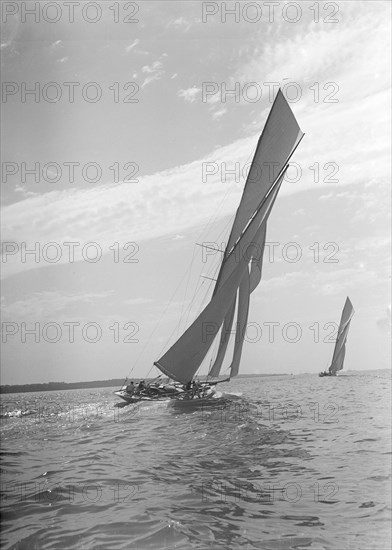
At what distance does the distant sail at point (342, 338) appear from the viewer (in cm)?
5181

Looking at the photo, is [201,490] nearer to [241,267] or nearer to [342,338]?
[241,267]

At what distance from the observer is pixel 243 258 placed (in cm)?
1580

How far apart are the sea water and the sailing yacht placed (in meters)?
4.29

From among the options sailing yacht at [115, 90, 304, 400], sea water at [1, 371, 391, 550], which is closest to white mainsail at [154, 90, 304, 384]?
sailing yacht at [115, 90, 304, 400]

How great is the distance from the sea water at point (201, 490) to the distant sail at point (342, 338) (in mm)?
42203

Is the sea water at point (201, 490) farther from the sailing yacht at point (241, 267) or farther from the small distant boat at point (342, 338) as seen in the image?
the small distant boat at point (342, 338)

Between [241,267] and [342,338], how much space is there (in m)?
43.7

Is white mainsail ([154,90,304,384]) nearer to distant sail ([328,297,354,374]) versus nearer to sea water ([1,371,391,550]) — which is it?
sea water ([1,371,391,550])

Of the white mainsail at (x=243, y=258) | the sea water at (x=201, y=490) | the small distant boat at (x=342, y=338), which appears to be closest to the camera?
the sea water at (x=201, y=490)

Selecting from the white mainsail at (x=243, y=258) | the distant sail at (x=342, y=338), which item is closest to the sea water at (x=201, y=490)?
the white mainsail at (x=243, y=258)

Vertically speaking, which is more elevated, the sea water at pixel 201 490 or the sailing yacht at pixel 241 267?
the sailing yacht at pixel 241 267

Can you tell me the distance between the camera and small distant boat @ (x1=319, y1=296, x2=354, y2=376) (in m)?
51.8

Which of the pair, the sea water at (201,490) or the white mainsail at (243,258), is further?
the white mainsail at (243,258)

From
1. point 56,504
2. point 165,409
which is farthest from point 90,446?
point 165,409
